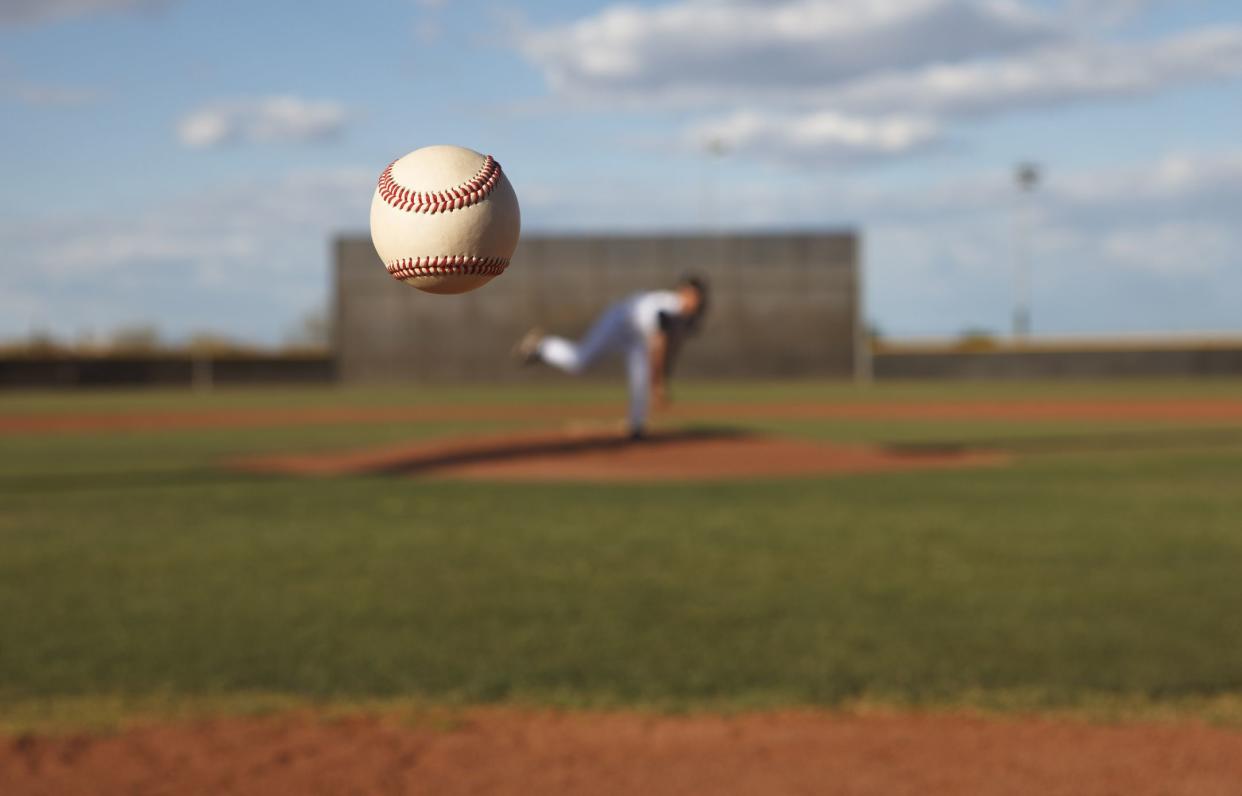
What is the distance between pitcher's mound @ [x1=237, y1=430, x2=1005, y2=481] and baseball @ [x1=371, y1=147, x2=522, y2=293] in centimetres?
997

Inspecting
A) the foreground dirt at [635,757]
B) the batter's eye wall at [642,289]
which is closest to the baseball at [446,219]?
the foreground dirt at [635,757]

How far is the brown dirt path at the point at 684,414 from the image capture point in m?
22.8

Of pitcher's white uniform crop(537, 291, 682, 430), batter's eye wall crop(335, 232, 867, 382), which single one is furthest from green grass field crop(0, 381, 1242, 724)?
batter's eye wall crop(335, 232, 867, 382)

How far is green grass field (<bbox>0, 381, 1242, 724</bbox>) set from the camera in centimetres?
499

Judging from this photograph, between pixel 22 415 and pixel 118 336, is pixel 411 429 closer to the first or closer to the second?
pixel 22 415

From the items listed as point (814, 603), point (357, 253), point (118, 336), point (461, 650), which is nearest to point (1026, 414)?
point (814, 603)

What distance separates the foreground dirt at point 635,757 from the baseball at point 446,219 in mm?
1923

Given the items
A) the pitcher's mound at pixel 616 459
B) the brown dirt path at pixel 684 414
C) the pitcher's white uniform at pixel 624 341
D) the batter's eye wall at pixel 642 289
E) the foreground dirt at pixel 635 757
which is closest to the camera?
the foreground dirt at pixel 635 757

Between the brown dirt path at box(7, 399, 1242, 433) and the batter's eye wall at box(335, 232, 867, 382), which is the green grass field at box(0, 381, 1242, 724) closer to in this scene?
the brown dirt path at box(7, 399, 1242, 433)

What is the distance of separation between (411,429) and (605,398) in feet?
41.5

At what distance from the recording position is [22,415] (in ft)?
84.5

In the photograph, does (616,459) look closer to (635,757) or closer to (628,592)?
(628,592)

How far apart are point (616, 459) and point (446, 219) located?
1104 centimetres

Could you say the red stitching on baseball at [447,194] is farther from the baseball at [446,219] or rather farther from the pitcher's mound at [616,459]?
the pitcher's mound at [616,459]
